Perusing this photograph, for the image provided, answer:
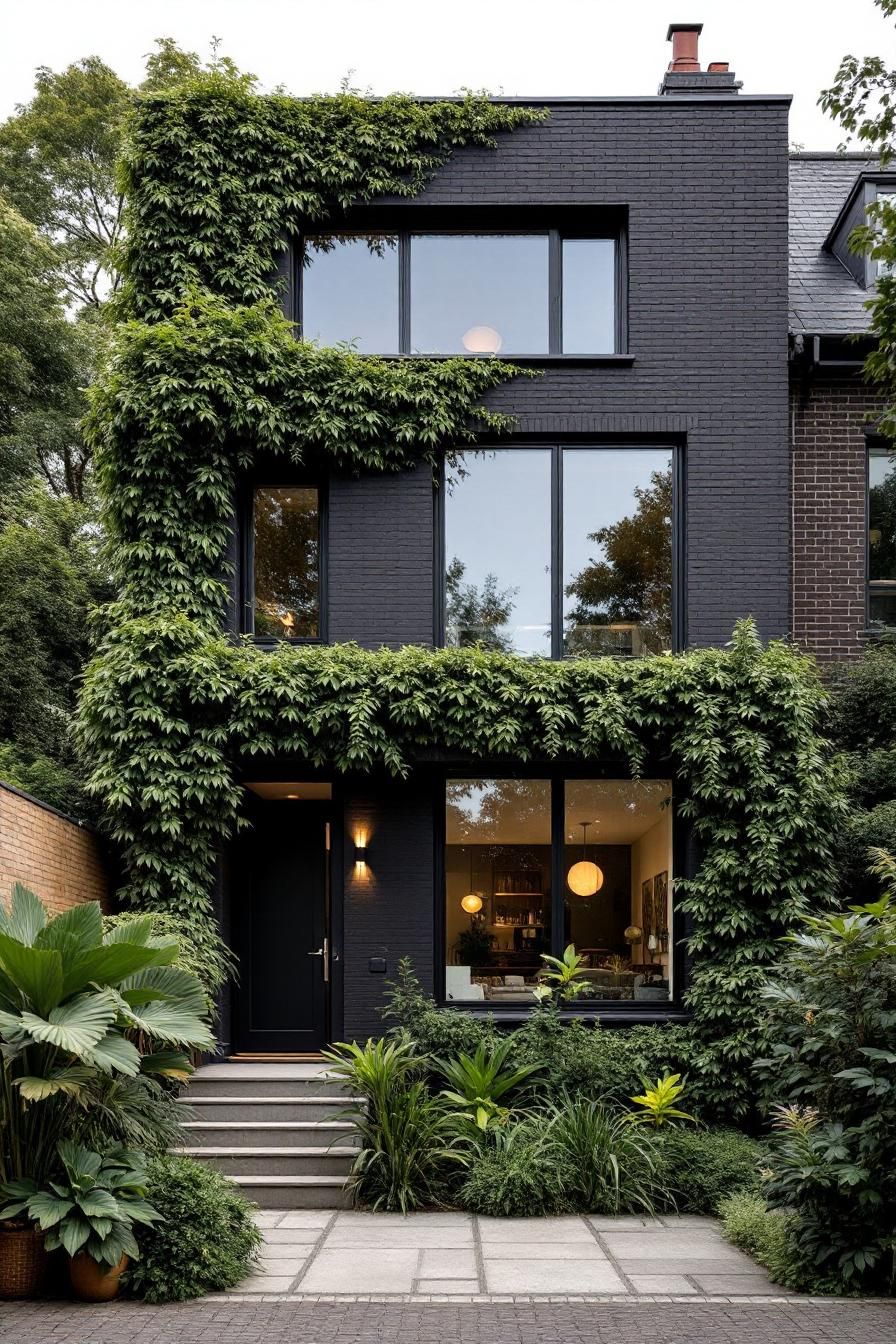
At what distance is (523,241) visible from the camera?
43.5 feet

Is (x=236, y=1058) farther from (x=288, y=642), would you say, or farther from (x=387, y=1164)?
(x=288, y=642)

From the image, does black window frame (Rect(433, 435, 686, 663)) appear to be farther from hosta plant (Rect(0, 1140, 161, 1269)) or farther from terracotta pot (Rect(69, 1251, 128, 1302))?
terracotta pot (Rect(69, 1251, 128, 1302))

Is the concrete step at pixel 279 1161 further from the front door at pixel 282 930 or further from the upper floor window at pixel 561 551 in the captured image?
the upper floor window at pixel 561 551

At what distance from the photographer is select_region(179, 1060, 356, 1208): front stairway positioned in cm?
1015

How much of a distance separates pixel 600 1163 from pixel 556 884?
3.04 m

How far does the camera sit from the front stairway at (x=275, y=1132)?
10.1 metres

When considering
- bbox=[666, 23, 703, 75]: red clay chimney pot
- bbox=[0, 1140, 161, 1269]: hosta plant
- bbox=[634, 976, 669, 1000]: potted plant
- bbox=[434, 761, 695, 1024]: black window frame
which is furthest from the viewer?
bbox=[666, 23, 703, 75]: red clay chimney pot

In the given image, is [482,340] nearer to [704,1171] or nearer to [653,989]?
[653,989]

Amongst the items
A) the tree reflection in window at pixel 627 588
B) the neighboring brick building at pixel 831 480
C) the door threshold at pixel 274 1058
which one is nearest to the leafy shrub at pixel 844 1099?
the tree reflection in window at pixel 627 588

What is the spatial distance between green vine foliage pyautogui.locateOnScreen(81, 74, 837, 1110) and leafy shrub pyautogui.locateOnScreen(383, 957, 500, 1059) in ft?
5.74

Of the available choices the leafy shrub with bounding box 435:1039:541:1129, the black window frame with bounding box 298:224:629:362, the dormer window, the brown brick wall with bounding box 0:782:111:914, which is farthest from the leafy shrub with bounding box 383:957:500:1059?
the dormer window

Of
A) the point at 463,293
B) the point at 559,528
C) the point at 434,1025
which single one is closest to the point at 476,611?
the point at 559,528

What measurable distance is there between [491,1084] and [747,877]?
115 inches

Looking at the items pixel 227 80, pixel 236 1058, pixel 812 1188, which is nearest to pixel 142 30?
pixel 227 80
